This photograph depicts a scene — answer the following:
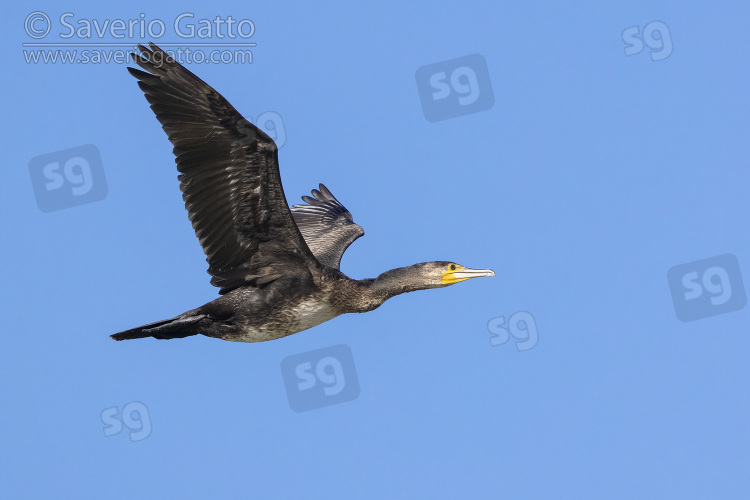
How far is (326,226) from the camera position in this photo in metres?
15.4

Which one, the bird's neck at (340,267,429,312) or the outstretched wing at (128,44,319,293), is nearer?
the outstretched wing at (128,44,319,293)

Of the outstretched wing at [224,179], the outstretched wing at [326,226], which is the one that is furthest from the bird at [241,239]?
the outstretched wing at [326,226]

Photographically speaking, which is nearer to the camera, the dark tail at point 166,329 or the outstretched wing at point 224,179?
the outstretched wing at point 224,179

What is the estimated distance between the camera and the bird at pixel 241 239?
10852 millimetres

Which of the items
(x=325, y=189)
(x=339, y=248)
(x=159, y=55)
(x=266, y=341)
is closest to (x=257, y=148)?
(x=159, y=55)

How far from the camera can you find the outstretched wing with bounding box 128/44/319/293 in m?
10.8

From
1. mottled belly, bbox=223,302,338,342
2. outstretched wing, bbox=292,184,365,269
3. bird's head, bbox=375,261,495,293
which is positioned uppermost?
outstretched wing, bbox=292,184,365,269

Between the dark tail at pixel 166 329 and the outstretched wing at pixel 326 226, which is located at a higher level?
the outstretched wing at pixel 326 226

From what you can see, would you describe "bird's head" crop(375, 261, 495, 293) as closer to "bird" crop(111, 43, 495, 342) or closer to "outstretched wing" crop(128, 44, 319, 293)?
"bird" crop(111, 43, 495, 342)

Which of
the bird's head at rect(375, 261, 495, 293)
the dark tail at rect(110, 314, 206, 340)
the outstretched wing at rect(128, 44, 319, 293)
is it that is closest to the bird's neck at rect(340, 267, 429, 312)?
the bird's head at rect(375, 261, 495, 293)

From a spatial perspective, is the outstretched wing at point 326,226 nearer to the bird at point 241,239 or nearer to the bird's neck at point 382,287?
the bird's neck at point 382,287

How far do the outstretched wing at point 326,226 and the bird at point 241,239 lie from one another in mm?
2163

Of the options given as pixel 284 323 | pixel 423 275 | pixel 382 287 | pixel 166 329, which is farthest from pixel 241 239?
pixel 423 275

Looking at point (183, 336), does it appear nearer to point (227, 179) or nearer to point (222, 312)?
point (222, 312)
